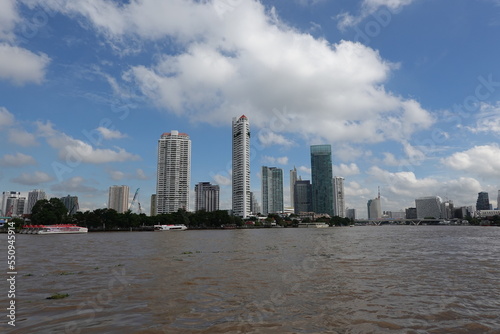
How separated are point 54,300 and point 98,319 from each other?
4.53 meters

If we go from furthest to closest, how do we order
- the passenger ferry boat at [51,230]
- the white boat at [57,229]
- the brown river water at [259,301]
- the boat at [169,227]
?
1. the boat at [169,227]
2. the passenger ferry boat at [51,230]
3. the white boat at [57,229]
4. the brown river water at [259,301]

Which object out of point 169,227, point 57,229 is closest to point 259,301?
point 57,229

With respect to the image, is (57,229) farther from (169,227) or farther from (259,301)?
(259,301)

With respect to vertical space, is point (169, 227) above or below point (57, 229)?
below

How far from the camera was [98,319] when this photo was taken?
11.8 meters

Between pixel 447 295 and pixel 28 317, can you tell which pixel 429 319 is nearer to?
pixel 447 295

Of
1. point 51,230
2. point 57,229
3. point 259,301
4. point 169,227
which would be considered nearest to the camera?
point 259,301

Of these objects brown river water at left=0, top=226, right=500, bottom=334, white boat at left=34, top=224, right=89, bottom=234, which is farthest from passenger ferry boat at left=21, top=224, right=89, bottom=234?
brown river water at left=0, top=226, right=500, bottom=334

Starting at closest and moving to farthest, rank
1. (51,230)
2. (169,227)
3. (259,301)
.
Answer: (259,301) < (51,230) < (169,227)

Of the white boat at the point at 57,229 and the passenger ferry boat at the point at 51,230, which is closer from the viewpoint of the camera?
the white boat at the point at 57,229

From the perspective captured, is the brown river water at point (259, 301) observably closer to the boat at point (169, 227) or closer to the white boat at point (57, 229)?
the white boat at point (57, 229)

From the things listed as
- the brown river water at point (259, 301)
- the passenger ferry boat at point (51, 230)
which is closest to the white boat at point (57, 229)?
the passenger ferry boat at point (51, 230)

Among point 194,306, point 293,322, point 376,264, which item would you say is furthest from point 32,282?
point 376,264

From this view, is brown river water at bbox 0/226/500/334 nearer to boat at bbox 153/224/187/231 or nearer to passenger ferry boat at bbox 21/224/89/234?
passenger ferry boat at bbox 21/224/89/234
